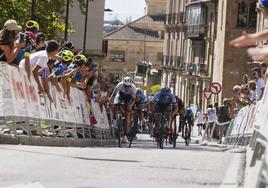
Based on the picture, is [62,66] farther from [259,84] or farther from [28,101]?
[259,84]

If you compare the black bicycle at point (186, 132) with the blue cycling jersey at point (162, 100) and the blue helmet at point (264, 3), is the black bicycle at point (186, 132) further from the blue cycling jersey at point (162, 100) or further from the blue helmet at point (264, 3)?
the blue helmet at point (264, 3)

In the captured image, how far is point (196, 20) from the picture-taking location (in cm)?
11588

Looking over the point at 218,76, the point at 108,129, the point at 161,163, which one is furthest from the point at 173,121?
the point at 218,76

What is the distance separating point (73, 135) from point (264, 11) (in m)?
15.4

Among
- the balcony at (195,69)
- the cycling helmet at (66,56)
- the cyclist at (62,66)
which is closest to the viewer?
the cyclist at (62,66)

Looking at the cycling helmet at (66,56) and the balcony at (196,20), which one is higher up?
the balcony at (196,20)

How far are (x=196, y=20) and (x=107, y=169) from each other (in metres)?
104

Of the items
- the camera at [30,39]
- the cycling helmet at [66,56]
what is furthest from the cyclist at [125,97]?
the camera at [30,39]

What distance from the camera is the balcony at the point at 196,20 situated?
11137 cm

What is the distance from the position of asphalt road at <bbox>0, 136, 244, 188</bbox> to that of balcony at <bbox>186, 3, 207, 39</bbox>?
95825mm

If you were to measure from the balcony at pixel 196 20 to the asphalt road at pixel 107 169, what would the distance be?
95.8m

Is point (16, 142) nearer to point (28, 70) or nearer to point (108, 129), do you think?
point (28, 70)

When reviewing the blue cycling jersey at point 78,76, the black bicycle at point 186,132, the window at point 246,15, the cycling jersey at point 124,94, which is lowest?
the black bicycle at point 186,132

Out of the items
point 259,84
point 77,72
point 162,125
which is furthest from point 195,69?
point 259,84
